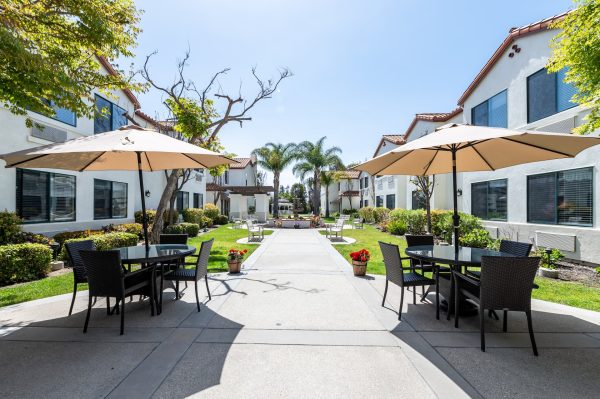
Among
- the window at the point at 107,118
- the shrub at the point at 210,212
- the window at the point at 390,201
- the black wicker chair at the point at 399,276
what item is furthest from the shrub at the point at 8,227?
the window at the point at 390,201

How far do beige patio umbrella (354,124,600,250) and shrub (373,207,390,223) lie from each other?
18243 mm

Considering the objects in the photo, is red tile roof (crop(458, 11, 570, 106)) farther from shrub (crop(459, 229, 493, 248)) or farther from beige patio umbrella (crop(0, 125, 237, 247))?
beige patio umbrella (crop(0, 125, 237, 247))

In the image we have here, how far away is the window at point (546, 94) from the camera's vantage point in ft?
29.7

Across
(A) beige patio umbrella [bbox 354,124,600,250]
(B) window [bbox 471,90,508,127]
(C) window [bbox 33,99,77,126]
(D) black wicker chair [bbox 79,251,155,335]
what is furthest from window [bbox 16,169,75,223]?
(B) window [bbox 471,90,508,127]

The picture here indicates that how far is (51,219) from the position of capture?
9.97 metres

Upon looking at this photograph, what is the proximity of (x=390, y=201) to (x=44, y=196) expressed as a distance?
24392 mm

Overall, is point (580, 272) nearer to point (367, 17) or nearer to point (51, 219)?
point (367, 17)

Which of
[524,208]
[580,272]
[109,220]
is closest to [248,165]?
[109,220]

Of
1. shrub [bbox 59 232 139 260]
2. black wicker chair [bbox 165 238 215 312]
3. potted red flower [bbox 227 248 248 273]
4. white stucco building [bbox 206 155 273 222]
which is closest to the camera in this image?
black wicker chair [bbox 165 238 215 312]

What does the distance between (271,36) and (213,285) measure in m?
9.38

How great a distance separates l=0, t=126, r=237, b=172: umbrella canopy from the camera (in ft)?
13.0

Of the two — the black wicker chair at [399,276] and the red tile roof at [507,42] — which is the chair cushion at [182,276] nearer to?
the black wicker chair at [399,276]

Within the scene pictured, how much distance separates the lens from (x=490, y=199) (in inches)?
497

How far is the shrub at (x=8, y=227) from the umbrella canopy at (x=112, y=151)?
4397 millimetres
